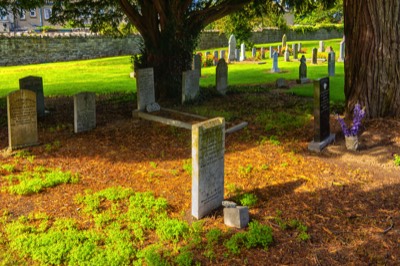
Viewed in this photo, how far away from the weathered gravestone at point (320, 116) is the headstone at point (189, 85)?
222 inches

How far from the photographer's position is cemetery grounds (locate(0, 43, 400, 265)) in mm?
4645

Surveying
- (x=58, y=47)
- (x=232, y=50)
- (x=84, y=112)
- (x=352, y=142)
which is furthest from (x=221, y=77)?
(x=58, y=47)

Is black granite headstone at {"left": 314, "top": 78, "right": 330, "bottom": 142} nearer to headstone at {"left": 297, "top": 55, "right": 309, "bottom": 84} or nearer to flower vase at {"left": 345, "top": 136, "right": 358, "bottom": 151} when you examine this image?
flower vase at {"left": 345, "top": 136, "right": 358, "bottom": 151}

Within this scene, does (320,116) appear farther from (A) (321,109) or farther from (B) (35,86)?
(B) (35,86)

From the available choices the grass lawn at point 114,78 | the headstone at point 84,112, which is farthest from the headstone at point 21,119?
the grass lawn at point 114,78

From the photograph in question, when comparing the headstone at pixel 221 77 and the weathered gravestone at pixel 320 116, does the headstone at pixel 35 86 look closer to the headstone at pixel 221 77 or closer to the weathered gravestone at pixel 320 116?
the headstone at pixel 221 77

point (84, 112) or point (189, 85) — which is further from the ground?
point (189, 85)

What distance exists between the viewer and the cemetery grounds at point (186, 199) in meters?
4.64

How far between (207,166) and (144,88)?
6.93 metres

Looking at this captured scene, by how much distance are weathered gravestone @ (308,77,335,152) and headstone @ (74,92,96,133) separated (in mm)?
5304

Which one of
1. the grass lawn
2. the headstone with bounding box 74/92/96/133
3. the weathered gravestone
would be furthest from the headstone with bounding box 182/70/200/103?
the weathered gravestone

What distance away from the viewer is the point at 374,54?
9258 mm

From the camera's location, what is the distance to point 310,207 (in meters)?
5.74

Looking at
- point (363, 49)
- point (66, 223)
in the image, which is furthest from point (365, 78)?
point (66, 223)
